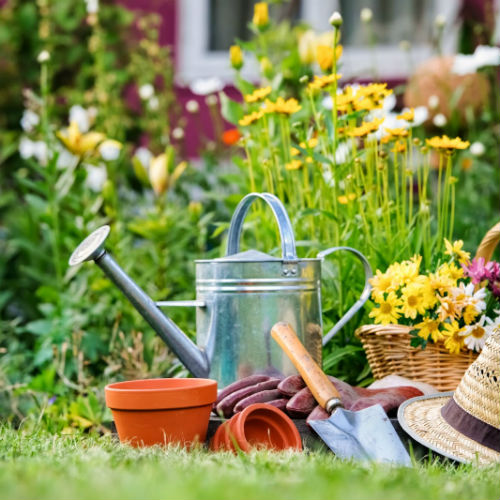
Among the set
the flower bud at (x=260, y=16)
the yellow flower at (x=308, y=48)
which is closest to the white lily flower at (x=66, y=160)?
the flower bud at (x=260, y=16)

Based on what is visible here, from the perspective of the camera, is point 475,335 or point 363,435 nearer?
point 363,435

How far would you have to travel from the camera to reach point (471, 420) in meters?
2.05

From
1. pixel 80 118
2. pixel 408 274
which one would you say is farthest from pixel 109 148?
pixel 408 274

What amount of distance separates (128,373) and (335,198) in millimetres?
936

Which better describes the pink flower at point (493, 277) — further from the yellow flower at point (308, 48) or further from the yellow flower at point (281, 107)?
the yellow flower at point (308, 48)

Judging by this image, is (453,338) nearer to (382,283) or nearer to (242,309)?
(382,283)

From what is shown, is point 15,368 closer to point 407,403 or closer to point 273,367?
point 273,367

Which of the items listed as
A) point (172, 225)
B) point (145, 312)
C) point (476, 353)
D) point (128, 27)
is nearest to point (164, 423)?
point (145, 312)

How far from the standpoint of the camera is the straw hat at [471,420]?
2.01 meters

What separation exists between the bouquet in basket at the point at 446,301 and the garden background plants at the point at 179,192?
27cm

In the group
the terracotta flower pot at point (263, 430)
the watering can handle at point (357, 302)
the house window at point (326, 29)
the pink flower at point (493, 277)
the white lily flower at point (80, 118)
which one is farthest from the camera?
the house window at point (326, 29)

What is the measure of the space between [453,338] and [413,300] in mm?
148

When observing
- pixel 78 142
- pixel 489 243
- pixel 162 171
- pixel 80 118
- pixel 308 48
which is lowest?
pixel 489 243

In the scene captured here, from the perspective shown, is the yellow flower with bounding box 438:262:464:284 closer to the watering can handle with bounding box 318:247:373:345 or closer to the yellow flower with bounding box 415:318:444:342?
the yellow flower with bounding box 415:318:444:342
